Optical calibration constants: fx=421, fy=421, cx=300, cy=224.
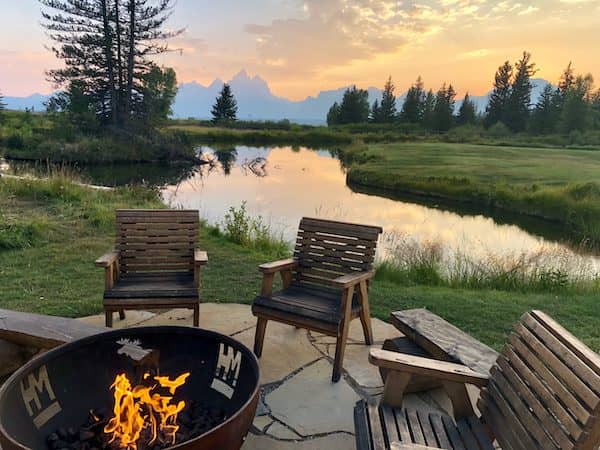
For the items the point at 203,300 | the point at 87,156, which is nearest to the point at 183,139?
the point at 87,156

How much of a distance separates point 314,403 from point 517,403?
1254mm

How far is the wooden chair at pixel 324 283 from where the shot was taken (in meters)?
2.81

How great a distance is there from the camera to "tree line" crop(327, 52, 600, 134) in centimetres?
4425

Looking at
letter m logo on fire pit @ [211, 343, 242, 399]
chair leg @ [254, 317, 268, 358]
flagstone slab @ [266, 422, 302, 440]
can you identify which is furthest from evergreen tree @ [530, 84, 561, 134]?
letter m logo on fire pit @ [211, 343, 242, 399]

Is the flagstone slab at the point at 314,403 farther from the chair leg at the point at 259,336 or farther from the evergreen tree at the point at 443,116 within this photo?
the evergreen tree at the point at 443,116

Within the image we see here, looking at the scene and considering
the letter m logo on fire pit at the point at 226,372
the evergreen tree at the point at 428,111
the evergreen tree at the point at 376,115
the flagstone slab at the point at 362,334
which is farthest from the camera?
the evergreen tree at the point at 376,115

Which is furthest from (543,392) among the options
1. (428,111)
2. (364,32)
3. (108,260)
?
(428,111)

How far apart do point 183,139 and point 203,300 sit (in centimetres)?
2425

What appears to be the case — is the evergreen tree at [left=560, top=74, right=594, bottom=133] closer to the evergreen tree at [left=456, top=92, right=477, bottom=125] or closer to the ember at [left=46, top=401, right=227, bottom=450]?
the evergreen tree at [left=456, top=92, right=477, bottom=125]

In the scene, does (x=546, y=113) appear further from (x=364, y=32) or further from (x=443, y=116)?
(x=364, y=32)

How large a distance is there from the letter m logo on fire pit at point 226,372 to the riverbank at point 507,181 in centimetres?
1039

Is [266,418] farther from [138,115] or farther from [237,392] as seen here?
[138,115]

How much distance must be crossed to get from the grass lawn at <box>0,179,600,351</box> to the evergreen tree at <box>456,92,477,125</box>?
60033 mm

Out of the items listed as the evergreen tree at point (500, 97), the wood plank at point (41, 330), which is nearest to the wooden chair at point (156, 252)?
the wood plank at point (41, 330)
